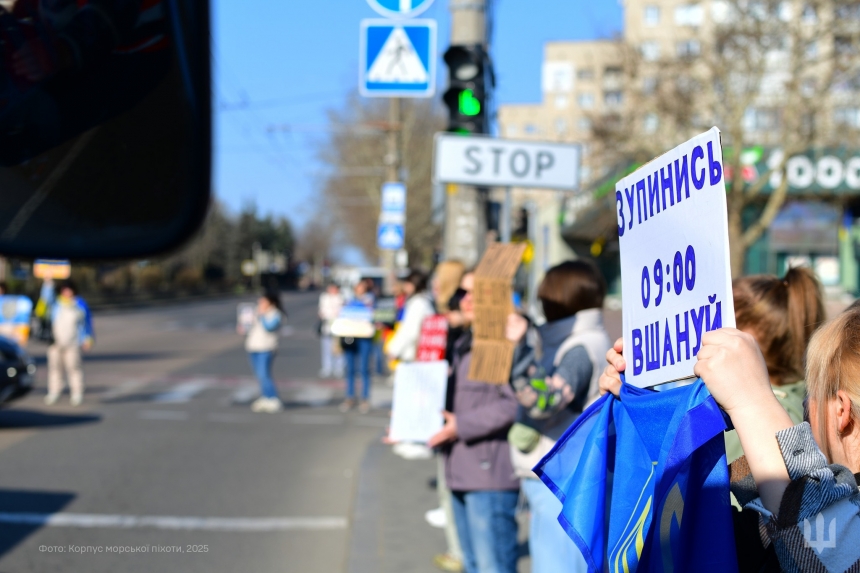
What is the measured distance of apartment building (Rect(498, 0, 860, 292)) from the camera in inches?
862

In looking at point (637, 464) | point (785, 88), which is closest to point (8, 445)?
point (637, 464)

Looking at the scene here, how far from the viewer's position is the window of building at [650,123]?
24.1 metres

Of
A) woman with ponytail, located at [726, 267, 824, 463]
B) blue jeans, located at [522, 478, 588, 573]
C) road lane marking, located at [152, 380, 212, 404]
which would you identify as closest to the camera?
woman with ponytail, located at [726, 267, 824, 463]

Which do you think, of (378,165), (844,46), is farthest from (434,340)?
(378,165)

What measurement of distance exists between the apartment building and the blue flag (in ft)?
58.2

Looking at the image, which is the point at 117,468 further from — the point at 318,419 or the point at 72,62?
the point at 72,62

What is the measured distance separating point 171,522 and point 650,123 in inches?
868

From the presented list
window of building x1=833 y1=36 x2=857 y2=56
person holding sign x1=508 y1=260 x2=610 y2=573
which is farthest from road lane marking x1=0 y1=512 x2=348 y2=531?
window of building x1=833 y1=36 x2=857 y2=56

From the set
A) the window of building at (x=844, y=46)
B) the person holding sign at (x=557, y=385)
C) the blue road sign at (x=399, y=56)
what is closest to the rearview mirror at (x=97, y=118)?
the person holding sign at (x=557, y=385)

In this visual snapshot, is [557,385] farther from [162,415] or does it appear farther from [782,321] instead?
[162,415]

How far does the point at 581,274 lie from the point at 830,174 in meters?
25.8

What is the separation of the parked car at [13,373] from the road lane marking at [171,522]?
451cm

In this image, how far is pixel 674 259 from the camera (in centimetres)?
197

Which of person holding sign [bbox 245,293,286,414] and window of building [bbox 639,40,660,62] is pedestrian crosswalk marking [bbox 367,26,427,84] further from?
window of building [bbox 639,40,660,62]
